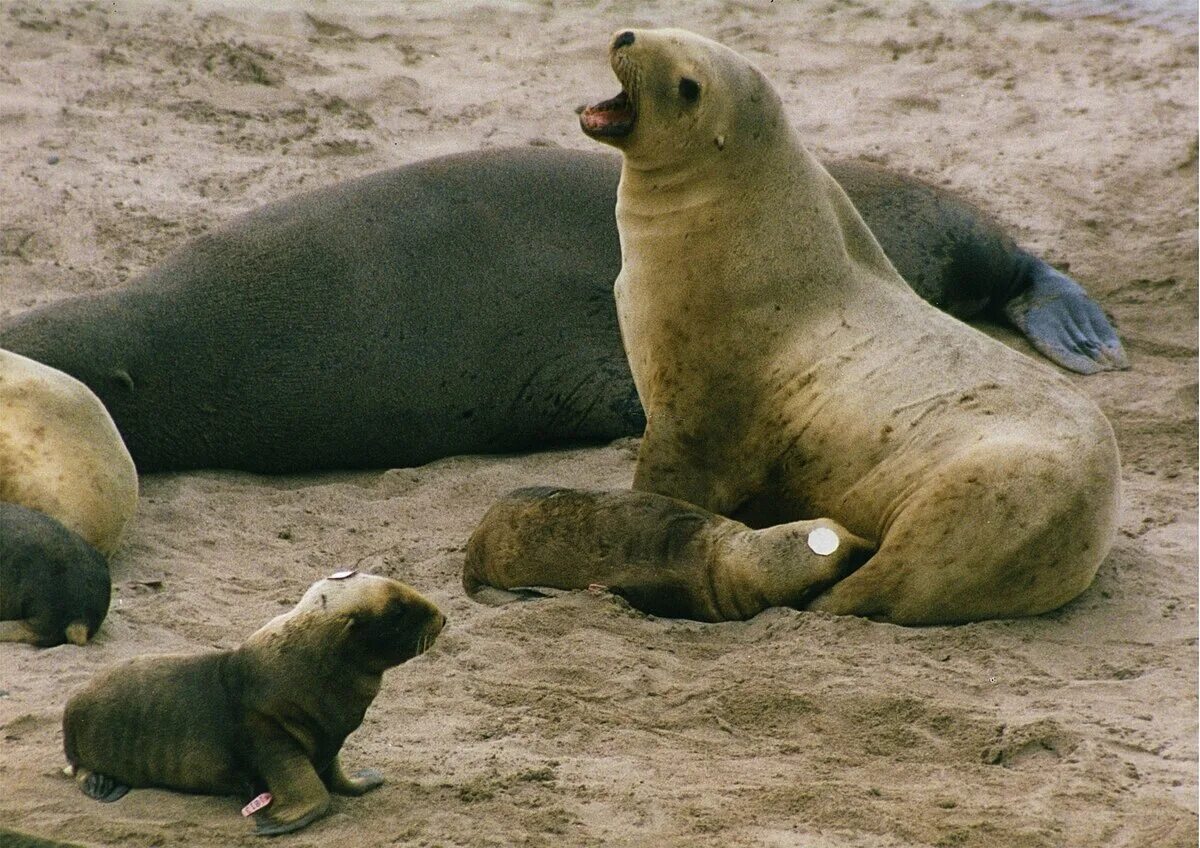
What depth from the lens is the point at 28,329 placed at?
6.40 meters

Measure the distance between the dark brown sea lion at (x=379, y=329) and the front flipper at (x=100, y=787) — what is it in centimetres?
288

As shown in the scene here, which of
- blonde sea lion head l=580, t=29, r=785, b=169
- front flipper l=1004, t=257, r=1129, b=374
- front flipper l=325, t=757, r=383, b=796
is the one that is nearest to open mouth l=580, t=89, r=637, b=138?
blonde sea lion head l=580, t=29, r=785, b=169

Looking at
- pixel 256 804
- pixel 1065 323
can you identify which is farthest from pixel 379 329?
pixel 256 804

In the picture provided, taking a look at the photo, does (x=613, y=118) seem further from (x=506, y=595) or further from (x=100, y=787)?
(x=100, y=787)

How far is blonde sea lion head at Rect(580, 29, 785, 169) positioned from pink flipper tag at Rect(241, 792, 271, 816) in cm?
237

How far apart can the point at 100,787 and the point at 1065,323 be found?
4871 millimetres

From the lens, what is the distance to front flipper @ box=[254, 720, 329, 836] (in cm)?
349

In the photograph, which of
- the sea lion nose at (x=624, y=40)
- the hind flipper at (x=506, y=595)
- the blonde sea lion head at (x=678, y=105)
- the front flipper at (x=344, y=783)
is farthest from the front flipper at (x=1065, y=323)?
the front flipper at (x=344, y=783)

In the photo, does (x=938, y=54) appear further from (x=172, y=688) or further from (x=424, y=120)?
(x=172, y=688)

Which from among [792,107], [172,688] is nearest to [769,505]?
[172,688]

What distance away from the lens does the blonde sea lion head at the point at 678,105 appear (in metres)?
5.32

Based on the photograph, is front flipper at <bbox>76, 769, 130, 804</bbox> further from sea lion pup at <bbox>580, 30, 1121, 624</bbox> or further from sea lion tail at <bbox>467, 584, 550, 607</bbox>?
sea lion pup at <bbox>580, 30, 1121, 624</bbox>

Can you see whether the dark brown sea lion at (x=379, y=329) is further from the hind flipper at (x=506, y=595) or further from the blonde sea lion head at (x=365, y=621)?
the blonde sea lion head at (x=365, y=621)

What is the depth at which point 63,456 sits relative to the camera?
5398mm
